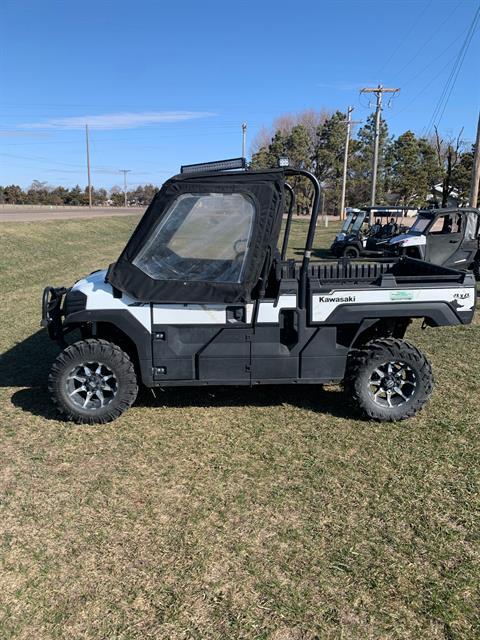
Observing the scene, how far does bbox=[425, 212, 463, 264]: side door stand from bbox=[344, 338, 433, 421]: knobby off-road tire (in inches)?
346

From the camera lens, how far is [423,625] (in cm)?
241

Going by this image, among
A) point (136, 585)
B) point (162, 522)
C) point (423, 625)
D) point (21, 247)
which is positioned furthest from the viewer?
point (21, 247)

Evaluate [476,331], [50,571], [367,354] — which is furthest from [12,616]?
[476,331]

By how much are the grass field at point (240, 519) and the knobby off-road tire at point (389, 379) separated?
158mm

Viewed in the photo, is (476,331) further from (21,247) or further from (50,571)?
(21,247)

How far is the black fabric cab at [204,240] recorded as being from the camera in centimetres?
402

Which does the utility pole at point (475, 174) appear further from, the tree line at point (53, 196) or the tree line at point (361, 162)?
the tree line at point (53, 196)

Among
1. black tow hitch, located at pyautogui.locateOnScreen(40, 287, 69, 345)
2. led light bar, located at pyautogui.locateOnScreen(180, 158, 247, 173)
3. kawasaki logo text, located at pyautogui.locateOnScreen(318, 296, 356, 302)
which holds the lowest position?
black tow hitch, located at pyautogui.locateOnScreen(40, 287, 69, 345)

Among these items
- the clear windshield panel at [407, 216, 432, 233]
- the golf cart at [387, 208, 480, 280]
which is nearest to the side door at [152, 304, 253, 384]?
the golf cart at [387, 208, 480, 280]

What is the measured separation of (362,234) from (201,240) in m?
15.8

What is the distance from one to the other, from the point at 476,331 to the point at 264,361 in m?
4.71

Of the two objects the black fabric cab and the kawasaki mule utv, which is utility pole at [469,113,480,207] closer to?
the kawasaki mule utv

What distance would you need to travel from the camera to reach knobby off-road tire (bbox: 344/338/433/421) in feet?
14.3

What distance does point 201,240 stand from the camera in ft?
13.5
